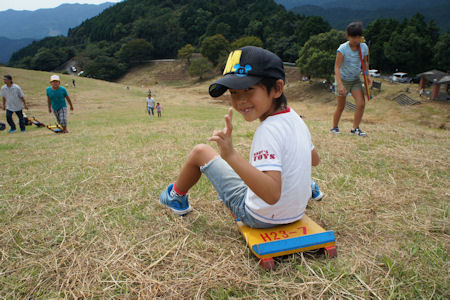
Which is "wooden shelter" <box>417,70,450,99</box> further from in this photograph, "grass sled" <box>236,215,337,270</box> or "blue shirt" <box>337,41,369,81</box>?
"grass sled" <box>236,215,337,270</box>

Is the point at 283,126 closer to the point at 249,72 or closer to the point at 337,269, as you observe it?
the point at 249,72

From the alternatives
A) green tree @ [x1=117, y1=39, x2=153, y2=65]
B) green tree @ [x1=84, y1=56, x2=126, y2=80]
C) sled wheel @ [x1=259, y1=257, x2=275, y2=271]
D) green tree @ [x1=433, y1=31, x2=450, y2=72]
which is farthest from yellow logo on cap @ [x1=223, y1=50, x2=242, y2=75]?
green tree @ [x1=117, y1=39, x2=153, y2=65]

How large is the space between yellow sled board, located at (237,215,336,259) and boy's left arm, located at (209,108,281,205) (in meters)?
0.41

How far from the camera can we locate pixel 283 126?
6.40 feet

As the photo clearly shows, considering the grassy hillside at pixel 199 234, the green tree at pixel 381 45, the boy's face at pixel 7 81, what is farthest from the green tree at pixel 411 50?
the boy's face at pixel 7 81

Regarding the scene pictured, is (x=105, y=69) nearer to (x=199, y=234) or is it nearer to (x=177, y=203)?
(x=177, y=203)

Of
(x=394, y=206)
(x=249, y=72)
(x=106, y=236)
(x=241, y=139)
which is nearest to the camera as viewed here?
(x=249, y=72)

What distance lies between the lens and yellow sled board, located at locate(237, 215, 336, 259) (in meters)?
2.06

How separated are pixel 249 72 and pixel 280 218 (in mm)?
1179

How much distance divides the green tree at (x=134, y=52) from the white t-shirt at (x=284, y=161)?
96645mm

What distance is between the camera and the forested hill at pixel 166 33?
7274 centimetres

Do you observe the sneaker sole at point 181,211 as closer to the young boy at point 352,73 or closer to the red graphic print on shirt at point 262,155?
the red graphic print on shirt at point 262,155

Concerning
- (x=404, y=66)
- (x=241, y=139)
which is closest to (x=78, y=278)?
(x=241, y=139)

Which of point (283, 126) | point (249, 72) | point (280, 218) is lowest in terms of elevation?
point (280, 218)
